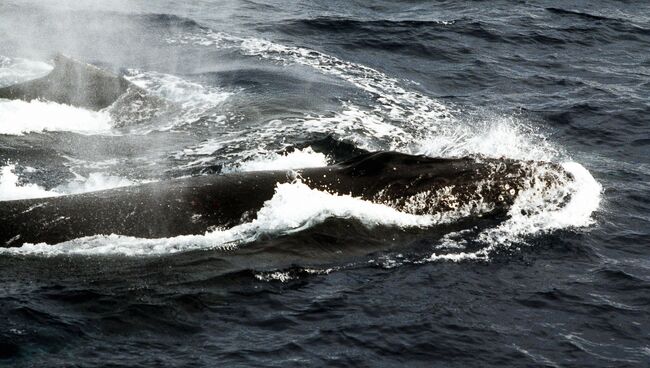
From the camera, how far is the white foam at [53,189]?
17.5 meters

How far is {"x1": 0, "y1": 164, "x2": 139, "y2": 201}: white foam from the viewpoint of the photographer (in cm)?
1753

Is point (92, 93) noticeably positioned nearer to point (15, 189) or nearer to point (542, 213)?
point (15, 189)

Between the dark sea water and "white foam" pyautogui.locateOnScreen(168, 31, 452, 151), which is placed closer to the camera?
the dark sea water

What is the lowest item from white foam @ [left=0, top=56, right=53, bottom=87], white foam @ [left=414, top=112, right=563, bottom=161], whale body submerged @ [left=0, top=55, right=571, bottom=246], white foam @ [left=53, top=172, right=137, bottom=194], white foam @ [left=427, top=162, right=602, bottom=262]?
white foam @ [left=0, top=56, right=53, bottom=87]

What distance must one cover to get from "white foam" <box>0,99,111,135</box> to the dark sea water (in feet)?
0.25

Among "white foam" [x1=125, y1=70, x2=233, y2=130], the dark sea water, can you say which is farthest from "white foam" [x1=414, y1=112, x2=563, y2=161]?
"white foam" [x1=125, y1=70, x2=233, y2=130]

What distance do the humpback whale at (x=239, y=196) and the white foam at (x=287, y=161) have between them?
8.02 feet

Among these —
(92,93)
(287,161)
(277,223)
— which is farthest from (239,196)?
(92,93)

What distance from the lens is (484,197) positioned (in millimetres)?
17531

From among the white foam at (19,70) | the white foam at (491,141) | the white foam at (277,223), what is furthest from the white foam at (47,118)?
the white foam at (491,141)

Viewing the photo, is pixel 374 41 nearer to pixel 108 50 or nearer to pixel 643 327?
pixel 108 50

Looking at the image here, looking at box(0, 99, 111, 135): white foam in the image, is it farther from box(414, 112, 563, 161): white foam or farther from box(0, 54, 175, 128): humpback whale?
box(414, 112, 563, 161): white foam

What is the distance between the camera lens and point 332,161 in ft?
68.3

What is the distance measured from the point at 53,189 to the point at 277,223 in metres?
5.12
